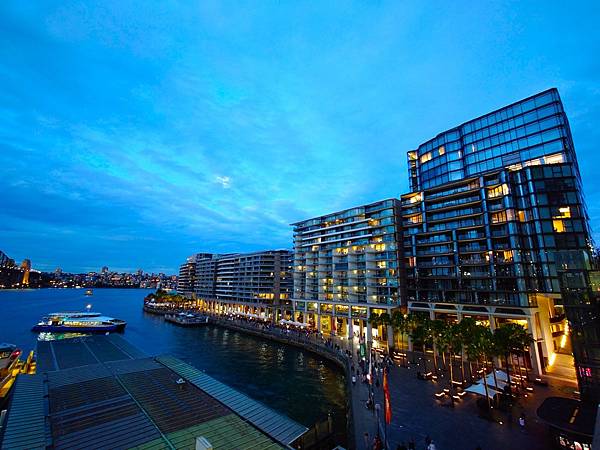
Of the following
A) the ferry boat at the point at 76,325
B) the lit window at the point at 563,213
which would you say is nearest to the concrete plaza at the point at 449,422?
the lit window at the point at 563,213

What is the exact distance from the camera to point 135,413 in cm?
2342

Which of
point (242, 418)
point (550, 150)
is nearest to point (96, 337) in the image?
point (242, 418)

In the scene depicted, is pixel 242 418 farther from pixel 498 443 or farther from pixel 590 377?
pixel 590 377

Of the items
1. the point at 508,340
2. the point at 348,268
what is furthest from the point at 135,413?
the point at 348,268

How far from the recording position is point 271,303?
469ft

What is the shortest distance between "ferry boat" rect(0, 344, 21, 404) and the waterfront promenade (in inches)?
1994

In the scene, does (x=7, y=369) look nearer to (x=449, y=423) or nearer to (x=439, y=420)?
(x=439, y=420)

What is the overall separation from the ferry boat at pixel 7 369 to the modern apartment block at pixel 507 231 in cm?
7670

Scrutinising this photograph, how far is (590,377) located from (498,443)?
13378 millimetres

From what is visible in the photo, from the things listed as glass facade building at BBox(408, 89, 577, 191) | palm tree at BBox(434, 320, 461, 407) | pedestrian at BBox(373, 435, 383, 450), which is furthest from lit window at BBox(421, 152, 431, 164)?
pedestrian at BBox(373, 435, 383, 450)

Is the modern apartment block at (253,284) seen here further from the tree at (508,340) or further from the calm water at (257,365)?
the tree at (508,340)

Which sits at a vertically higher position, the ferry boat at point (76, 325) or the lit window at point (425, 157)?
the lit window at point (425, 157)

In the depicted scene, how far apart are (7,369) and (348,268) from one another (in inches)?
3007

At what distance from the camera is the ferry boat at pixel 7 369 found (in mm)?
43884
